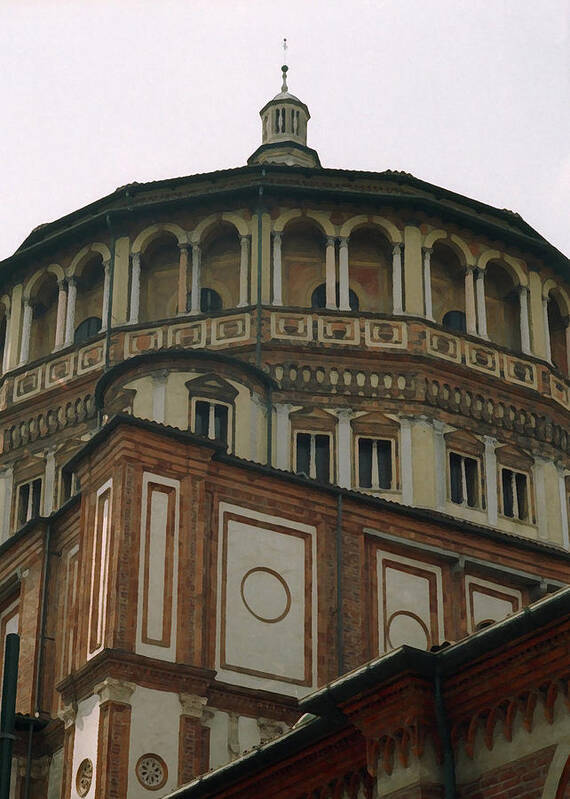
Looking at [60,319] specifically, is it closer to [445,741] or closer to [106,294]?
[106,294]

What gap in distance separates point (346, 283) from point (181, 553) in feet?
47.9

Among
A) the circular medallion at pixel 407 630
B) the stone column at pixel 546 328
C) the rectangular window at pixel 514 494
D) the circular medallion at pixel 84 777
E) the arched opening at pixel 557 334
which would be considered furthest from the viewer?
the arched opening at pixel 557 334

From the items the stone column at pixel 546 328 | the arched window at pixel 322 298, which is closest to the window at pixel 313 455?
the arched window at pixel 322 298

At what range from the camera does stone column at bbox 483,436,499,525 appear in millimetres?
39287

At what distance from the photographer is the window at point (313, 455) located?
126 ft

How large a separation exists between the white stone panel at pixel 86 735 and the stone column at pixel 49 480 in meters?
13.9

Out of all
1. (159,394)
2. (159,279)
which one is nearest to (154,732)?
(159,394)

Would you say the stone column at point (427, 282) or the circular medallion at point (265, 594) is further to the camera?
the stone column at point (427, 282)

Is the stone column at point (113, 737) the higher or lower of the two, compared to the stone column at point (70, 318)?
lower

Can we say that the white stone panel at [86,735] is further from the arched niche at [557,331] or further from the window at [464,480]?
the arched niche at [557,331]

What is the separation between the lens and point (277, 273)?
134ft

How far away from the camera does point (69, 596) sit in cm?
2916

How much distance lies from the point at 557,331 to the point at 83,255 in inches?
479

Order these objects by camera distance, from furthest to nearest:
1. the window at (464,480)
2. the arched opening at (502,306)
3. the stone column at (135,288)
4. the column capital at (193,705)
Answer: the arched opening at (502,306), the stone column at (135,288), the window at (464,480), the column capital at (193,705)
